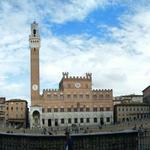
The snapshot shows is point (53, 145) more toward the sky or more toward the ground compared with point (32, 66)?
more toward the ground

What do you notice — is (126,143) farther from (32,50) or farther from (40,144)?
(32,50)

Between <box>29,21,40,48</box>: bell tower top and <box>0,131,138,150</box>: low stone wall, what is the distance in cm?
5491

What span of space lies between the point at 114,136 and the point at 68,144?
1498 centimetres

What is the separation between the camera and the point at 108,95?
3620 inches

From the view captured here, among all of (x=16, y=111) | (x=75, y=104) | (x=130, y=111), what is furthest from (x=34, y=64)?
(x=130, y=111)

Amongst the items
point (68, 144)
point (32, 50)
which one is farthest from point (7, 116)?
point (68, 144)

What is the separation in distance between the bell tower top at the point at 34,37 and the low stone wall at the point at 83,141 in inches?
2162

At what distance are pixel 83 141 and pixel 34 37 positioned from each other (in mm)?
56943

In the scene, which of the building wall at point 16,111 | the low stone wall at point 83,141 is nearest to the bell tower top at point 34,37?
the building wall at point 16,111

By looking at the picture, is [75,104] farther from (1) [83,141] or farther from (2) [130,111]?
(1) [83,141]

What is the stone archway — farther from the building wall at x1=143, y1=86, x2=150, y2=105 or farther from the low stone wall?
the low stone wall

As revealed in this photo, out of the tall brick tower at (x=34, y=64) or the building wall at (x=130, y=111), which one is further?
the building wall at (x=130, y=111)

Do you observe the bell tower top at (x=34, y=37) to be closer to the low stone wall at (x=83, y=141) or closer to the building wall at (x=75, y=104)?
the building wall at (x=75, y=104)

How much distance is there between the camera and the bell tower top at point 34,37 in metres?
89.4
